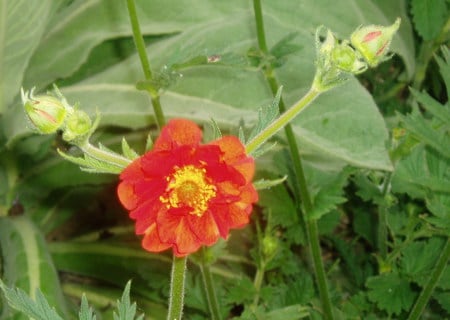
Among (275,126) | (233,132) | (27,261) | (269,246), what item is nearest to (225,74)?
(233,132)

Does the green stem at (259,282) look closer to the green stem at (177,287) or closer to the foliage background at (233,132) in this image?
the foliage background at (233,132)

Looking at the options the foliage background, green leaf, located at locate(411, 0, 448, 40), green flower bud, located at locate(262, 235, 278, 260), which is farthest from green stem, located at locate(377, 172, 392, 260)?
green leaf, located at locate(411, 0, 448, 40)

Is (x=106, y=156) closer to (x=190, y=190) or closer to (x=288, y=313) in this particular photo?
(x=190, y=190)

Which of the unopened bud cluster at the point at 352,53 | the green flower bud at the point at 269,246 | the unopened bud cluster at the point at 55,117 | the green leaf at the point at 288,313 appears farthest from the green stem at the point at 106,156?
the green flower bud at the point at 269,246

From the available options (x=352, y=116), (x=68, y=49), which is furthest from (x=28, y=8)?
(x=352, y=116)

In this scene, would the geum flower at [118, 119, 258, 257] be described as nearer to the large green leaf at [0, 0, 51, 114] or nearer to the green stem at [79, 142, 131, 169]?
the green stem at [79, 142, 131, 169]

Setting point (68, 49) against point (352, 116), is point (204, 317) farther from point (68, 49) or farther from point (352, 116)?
point (68, 49)
